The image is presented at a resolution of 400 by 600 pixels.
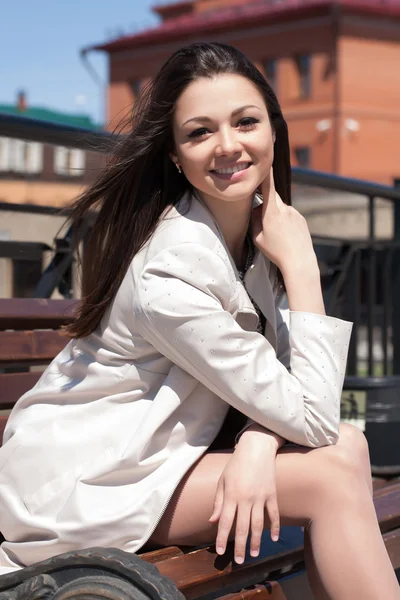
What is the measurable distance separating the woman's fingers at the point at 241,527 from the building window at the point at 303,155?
112 ft

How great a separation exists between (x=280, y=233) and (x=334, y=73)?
3419 cm

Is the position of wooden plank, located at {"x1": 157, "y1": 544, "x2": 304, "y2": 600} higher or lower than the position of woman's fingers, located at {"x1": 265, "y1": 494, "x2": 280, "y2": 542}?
lower

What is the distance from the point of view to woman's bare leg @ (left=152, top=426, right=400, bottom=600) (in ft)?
6.04

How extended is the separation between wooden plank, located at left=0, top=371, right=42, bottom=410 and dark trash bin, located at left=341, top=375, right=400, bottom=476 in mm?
1407

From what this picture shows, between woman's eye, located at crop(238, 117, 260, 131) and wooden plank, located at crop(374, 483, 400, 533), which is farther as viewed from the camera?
wooden plank, located at crop(374, 483, 400, 533)

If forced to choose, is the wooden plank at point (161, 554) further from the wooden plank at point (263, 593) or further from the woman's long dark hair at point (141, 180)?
the woman's long dark hair at point (141, 180)

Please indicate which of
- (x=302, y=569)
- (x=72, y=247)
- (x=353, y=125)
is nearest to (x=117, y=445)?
(x=302, y=569)

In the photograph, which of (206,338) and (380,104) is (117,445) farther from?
(380,104)

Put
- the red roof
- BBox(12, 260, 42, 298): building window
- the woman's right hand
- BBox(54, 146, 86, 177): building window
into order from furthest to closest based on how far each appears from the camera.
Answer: the red roof
BBox(12, 260, 42, 298): building window
BBox(54, 146, 86, 177): building window
the woman's right hand

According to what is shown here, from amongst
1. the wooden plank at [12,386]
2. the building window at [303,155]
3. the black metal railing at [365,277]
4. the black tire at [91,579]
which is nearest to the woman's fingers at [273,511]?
the black tire at [91,579]

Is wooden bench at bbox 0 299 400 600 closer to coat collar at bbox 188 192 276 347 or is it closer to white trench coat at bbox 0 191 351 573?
white trench coat at bbox 0 191 351 573

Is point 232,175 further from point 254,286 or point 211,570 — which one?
point 211,570

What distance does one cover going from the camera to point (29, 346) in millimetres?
2656

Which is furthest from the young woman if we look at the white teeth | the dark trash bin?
the dark trash bin
